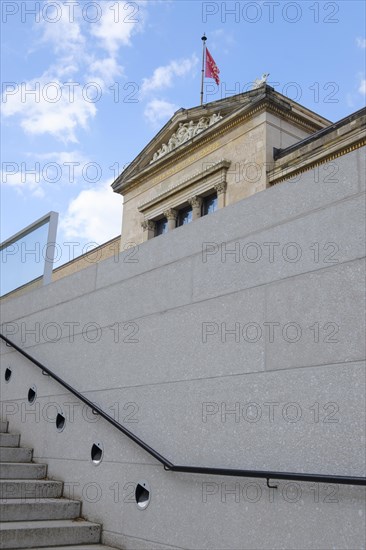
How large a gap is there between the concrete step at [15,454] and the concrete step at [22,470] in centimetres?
14

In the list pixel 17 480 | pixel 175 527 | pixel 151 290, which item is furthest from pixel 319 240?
pixel 17 480

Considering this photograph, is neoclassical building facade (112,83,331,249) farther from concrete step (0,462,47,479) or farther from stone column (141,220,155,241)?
concrete step (0,462,47,479)

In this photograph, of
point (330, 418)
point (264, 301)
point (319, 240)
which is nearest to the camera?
point (330, 418)

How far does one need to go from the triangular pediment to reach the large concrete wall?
51.0 ft

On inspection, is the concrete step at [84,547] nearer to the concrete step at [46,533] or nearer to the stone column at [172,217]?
the concrete step at [46,533]

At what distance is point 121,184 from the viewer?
88.0 ft

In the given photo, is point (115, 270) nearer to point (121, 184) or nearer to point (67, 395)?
point (67, 395)

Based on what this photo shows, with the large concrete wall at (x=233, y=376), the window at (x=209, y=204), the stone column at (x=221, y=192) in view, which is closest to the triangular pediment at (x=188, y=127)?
the stone column at (x=221, y=192)

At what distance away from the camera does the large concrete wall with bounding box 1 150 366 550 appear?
3.21m

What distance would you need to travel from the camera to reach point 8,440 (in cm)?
609

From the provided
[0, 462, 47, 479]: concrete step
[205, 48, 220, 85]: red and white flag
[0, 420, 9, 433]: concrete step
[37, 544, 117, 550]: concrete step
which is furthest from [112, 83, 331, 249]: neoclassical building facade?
[37, 544, 117, 550]: concrete step

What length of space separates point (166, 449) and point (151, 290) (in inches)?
53.7

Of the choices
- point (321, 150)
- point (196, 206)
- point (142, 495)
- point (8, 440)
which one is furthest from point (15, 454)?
point (196, 206)

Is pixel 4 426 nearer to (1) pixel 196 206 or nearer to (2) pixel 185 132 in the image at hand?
(1) pixel 196 206
